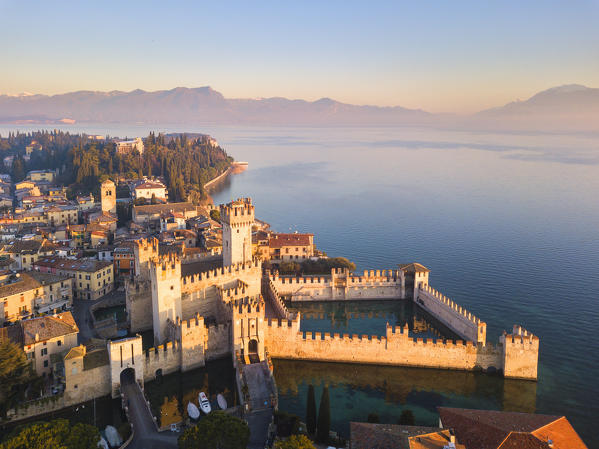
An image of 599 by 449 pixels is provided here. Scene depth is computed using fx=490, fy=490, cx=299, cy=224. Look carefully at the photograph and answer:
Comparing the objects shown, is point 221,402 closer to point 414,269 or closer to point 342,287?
point 342,287

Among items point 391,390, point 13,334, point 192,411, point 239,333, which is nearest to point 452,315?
point 391,390

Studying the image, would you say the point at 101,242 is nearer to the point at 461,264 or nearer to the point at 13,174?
the point at 461,264

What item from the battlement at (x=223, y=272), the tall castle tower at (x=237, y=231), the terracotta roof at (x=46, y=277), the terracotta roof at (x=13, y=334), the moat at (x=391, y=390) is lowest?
the moat at (x=391, y=390)

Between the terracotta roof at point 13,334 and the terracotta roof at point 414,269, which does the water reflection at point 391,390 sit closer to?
the terracotta roof at point 414,269

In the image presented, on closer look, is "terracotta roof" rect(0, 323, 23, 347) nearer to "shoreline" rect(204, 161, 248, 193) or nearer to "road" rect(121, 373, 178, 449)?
"road" rect(121, 373, 178, 449)

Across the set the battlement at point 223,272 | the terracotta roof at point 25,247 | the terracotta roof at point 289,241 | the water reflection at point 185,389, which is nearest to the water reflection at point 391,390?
the water reflection at point 185,389

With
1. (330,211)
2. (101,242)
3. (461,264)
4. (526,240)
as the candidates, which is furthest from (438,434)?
(330,211)
